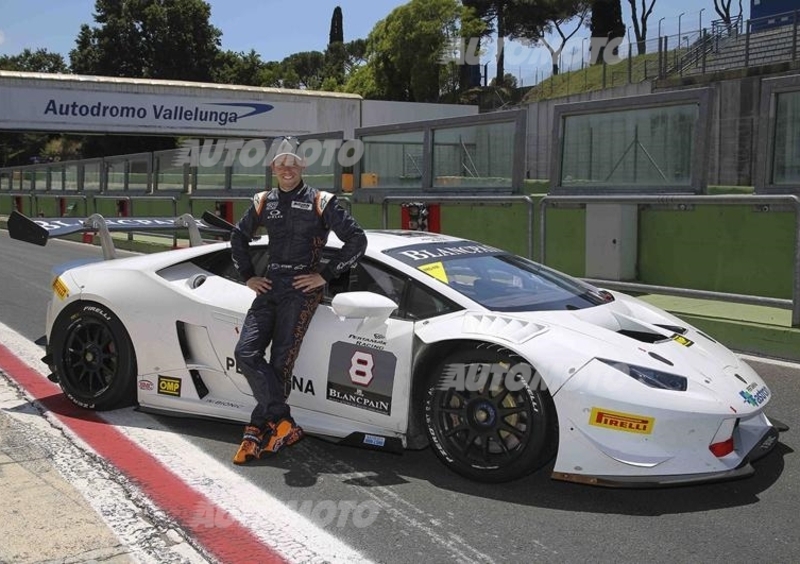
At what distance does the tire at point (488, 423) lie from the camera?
3723 mm

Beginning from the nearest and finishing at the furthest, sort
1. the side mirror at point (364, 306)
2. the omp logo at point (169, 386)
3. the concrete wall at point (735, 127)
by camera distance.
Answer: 1. the side mirror at point (364, 306)
2. the omp logo at point (169, 386)
3. the concrete wall at point (735, 127)

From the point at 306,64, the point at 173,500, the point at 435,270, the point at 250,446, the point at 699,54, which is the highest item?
the point at 306,64

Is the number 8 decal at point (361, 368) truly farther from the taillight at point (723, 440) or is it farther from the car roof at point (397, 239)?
the taillight at point (723, 440)

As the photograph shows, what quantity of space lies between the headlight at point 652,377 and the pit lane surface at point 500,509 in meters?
0.58

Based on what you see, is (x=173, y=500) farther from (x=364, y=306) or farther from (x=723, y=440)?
(x=723, y=440)

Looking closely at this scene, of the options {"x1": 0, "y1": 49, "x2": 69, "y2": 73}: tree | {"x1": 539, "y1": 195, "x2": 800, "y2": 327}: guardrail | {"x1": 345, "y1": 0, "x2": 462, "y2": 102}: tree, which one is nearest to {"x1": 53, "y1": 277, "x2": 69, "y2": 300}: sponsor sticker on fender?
{"x1": 539, "y1": 195, "x2": 800, "y2": 327}: guardrail

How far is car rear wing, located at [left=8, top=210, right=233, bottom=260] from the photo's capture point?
5.46 m

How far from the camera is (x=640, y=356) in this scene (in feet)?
12.4

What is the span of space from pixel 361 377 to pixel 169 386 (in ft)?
4.55

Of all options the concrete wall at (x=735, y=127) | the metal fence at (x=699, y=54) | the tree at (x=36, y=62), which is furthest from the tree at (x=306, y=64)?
the concrete wall at (x=735, y=127)

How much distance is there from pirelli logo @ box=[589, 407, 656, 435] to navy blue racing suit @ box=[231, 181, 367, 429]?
1.55 meters

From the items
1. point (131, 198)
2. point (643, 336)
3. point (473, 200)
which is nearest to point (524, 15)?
point (131, 198)

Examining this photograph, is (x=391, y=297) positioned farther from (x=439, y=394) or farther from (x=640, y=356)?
(x=640, y=356)

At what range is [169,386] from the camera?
16.0 ft
